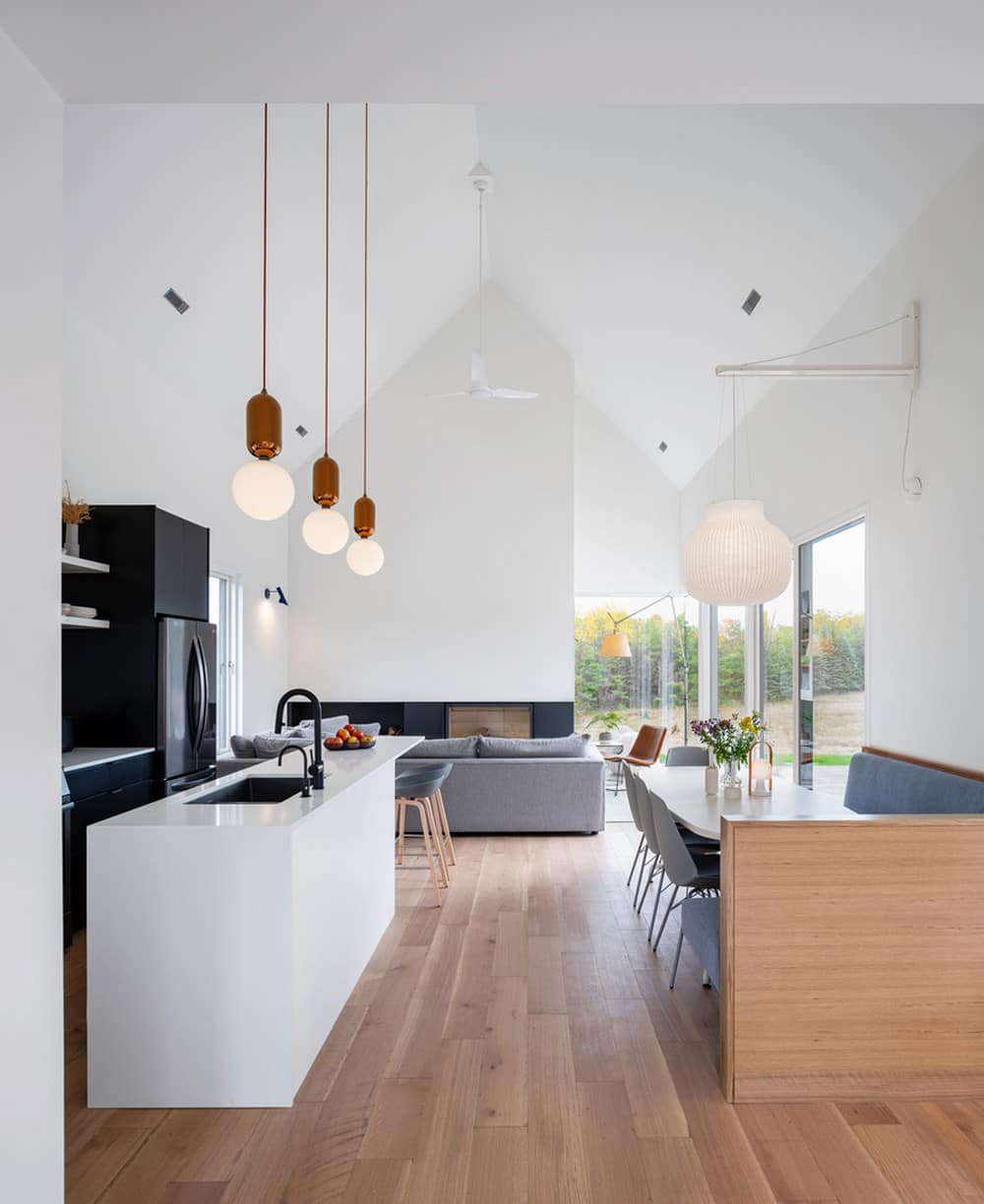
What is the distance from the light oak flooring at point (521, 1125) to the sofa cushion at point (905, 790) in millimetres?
1172

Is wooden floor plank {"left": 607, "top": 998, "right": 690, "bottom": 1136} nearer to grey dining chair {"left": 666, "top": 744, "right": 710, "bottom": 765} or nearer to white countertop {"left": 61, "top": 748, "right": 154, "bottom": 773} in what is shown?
grey dining chair {"left": 666, "top": 744, "right": 710, "bottom": 765}

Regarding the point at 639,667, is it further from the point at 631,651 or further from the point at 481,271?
the point at 481,271

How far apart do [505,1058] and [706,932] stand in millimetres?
830

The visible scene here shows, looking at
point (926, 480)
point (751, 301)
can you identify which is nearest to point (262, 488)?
point (926, 480)

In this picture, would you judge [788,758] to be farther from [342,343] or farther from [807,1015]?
[342,343]

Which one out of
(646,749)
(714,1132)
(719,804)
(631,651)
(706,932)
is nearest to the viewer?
(714,1132)

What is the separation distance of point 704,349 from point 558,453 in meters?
2.96

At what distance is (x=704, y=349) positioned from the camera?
6.85m

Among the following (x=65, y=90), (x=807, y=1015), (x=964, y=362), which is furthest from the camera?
(x=964, y=362)

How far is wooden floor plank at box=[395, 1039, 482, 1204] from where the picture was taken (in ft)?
7.41

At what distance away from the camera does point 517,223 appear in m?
7.68

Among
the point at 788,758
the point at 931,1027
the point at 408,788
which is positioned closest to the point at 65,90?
the point at 931,1027

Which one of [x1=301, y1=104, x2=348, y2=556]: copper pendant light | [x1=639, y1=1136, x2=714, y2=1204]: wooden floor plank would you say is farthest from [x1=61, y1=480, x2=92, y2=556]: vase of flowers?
[x1=639, y1=1136, x2=714, y2=1204]: wooden floor plank

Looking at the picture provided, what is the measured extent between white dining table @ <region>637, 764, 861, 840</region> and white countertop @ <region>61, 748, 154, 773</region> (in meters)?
2.77
